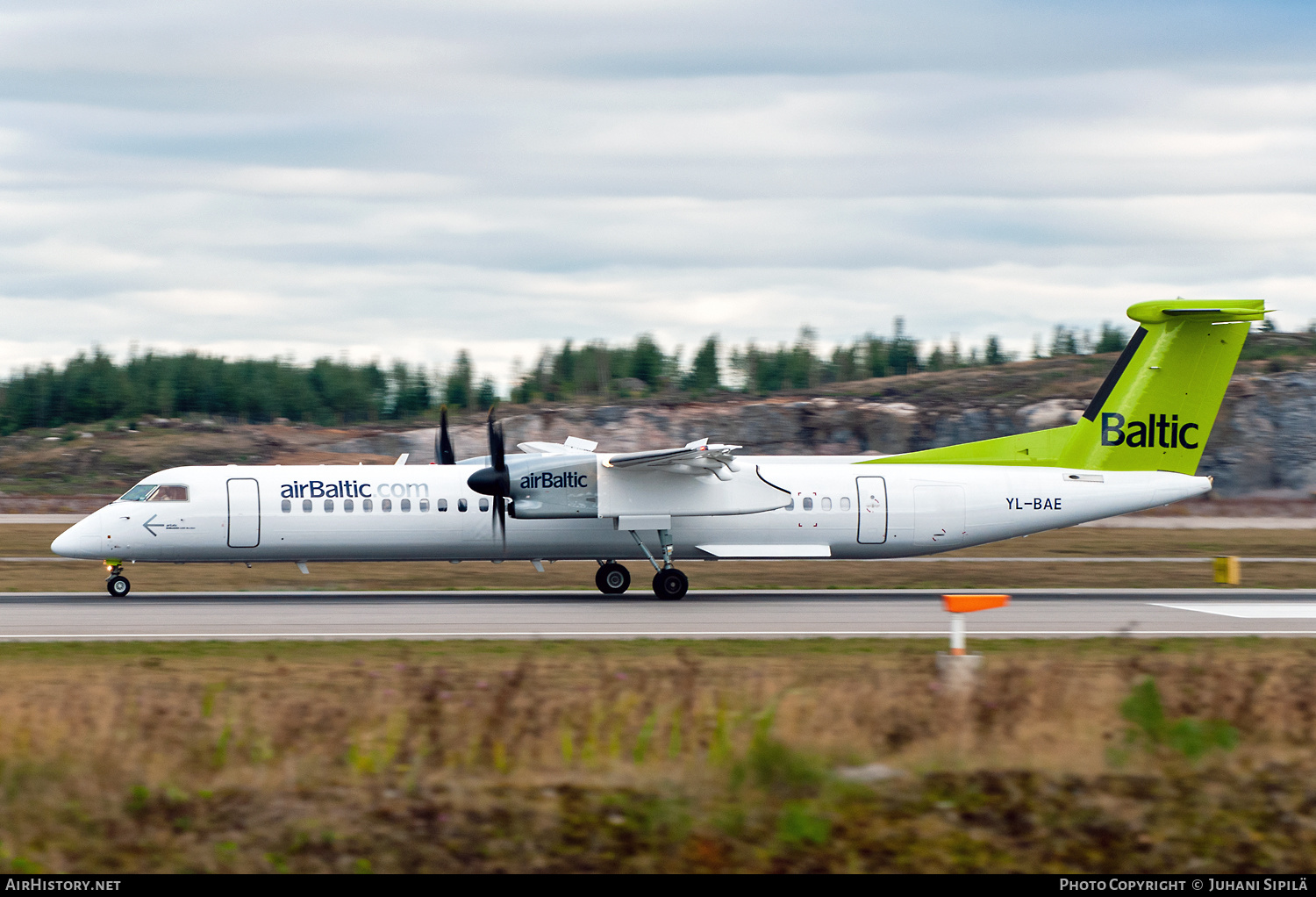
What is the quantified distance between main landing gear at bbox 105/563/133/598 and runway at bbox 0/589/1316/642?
297 millimetres

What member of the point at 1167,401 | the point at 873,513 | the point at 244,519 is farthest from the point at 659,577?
the point at 1167,401

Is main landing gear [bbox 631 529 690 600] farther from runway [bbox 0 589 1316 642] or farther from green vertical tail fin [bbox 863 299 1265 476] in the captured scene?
green vertical tail fin [bbox 863 299 1265 476]

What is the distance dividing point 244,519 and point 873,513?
13.6 metres

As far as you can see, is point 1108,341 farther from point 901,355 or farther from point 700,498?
point 700,498

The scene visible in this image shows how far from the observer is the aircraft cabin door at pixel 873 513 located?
26641 mm

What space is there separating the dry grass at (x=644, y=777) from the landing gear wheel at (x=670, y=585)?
1235 cm

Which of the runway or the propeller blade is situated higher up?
the propeller blade

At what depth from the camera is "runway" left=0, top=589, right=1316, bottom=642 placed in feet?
66.0

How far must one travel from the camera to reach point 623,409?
237 ft

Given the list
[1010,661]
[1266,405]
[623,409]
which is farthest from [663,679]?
[1266,405]

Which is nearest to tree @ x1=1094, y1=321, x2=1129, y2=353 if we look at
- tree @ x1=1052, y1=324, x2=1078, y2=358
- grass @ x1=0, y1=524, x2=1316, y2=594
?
tree @ x1=1052, y1=324, x2=1078, y2=358

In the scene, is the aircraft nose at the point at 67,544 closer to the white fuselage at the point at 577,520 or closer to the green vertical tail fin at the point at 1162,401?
the white fuselage at the point at 577,520

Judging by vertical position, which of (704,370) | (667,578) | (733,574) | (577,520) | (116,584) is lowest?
(733,574)

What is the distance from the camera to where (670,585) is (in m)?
26.1
